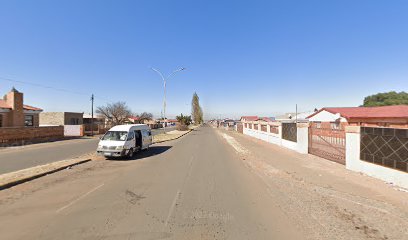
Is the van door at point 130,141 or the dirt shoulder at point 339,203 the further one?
the van door at point 130,141

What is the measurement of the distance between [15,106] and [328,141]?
3364 centimetres

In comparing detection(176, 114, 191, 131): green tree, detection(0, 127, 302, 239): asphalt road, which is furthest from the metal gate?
detection(176, 114, 191, 131): green tree

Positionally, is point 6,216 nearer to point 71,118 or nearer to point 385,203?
point 385,203

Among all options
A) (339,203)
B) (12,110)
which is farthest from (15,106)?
(339,203)

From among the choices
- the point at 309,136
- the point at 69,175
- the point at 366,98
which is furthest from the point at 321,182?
the point at 366,98

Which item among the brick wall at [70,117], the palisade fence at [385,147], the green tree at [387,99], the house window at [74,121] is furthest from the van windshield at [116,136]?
the green tree at [387,99]

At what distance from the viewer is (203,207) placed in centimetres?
582

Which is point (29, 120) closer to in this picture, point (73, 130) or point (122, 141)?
point (73, 130)

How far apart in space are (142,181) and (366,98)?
91827 mm

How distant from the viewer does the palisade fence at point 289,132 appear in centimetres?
1794

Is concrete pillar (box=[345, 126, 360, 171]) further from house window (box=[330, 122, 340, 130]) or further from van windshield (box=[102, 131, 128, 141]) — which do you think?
van windshield (box=[102, 131, 128, 141])

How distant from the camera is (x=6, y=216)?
5.21 m

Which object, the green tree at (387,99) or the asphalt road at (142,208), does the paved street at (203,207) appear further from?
the green tree at (387,99)

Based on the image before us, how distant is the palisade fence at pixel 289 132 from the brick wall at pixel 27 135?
24384 millimetres
